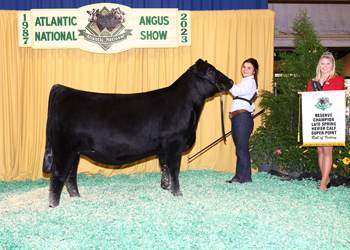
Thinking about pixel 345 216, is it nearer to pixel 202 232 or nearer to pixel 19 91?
pixel 202 232

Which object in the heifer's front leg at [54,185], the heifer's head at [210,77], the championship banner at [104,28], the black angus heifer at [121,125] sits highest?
the championship banner at [104,28]

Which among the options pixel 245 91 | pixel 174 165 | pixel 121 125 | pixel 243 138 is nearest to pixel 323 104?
pixel 245 91

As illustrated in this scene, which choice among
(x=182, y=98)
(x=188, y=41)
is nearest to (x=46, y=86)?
(x=188, y=41)

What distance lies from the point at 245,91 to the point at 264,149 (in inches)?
44.1

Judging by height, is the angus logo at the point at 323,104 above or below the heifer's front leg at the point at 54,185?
above

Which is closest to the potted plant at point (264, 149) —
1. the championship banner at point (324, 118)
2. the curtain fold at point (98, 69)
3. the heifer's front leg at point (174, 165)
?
the curtain fold at point (98, 69)

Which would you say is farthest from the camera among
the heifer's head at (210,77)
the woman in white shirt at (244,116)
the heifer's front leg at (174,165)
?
the woman in white shirt at (244,116)

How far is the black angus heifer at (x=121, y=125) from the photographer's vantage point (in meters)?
2.67

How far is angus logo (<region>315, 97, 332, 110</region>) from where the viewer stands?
3129 millimetres

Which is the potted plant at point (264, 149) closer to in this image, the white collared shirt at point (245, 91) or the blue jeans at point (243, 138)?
the blue jeans at point (243, 138)

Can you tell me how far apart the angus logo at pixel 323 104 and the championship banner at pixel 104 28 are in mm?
2128

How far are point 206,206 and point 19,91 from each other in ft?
11.5

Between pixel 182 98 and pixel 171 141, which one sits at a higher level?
pixel 182 98

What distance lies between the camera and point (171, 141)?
286 centimetres
